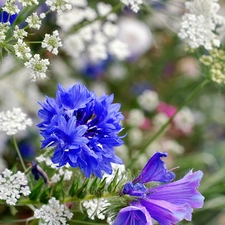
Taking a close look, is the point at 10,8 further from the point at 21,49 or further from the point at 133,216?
the point at 133,216

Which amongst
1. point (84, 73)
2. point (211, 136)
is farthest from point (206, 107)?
point (84, 73)

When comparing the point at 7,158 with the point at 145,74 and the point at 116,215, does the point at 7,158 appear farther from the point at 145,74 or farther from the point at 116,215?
the point at 116,215

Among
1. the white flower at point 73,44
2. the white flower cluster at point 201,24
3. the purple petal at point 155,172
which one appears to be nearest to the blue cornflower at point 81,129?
the purple petal at point 155,172

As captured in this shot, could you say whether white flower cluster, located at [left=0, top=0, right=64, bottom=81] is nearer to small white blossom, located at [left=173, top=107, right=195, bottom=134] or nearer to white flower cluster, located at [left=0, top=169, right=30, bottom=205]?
white flower cluster, located at [left=0, top=169, right=30, bottom=205]

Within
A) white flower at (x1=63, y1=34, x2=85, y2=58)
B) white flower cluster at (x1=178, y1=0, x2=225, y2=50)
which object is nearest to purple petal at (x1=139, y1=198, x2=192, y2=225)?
white flower cluster at (x1=178, y1=0, x2=225, y2=50)

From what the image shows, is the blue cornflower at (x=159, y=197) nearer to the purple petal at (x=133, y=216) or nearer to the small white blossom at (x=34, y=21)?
the purple petal at (x=133, y=216)

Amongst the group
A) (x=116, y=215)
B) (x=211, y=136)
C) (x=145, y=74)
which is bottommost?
(x=211, y=136)

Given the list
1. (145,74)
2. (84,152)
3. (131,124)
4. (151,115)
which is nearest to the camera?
(84,152)
